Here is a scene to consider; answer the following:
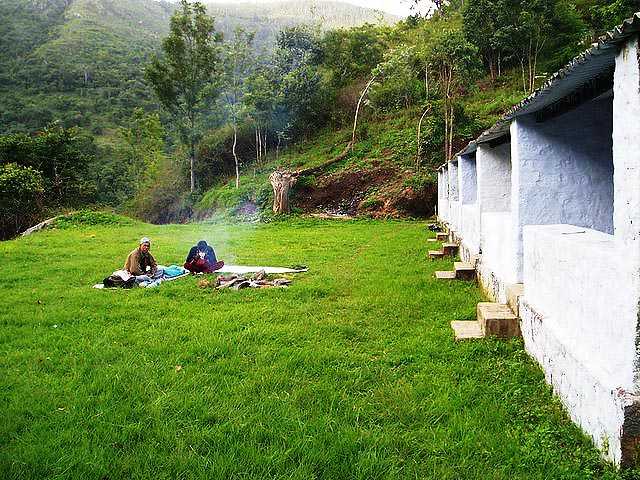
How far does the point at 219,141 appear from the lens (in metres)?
34.6

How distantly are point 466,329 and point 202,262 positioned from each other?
6.16 metres

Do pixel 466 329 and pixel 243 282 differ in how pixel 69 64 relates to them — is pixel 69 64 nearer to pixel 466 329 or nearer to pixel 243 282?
pixel 243 282

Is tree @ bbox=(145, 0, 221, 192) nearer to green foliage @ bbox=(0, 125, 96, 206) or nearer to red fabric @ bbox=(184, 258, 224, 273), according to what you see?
green foliage @ bbox=(0, 125, 96, 206)

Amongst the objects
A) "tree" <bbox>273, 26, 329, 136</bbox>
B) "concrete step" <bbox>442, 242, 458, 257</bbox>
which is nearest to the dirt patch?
"tree" <bbox>273, 26, 329, 136</bbox>

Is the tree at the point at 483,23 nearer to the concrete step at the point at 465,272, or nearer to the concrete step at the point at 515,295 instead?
the concrete step at the point at 465,272

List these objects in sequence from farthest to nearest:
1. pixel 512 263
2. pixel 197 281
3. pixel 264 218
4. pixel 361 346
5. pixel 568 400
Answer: pixel 264 218 → pixel 197 281 → pixel 512 263 → pixel 361 346 → pixel 568 400

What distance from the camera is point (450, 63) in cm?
2417

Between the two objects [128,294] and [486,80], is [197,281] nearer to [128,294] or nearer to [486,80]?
[128,294]

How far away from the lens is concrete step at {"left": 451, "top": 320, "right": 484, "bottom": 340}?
5297 mm

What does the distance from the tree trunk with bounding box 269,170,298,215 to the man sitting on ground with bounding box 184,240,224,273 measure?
13317 mm

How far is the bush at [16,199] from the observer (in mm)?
23359

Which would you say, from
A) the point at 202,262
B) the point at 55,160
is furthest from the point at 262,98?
the point at 202,262

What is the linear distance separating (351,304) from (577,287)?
3836 mm

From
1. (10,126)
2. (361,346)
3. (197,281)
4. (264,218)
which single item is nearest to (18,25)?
(10,126)
